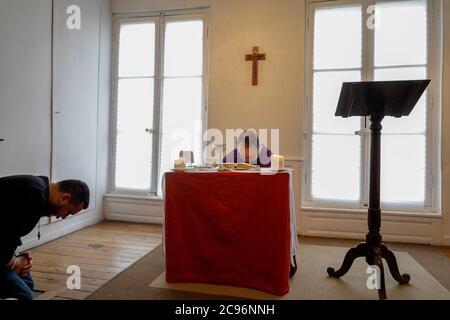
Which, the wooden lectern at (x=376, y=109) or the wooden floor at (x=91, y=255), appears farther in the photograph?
the wooden floor at (x=91, y=255)

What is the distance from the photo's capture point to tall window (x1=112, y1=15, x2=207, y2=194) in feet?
13.8

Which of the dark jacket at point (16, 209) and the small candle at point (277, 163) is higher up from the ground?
the small candle at point (277, 163)

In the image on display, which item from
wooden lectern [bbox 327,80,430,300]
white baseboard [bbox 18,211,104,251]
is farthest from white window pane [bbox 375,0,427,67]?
white baseboard [bbox 18,211,104,251]

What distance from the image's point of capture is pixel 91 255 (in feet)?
9.84

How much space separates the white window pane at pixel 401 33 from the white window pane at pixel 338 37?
0.22 m

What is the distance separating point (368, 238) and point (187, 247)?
1268 mm

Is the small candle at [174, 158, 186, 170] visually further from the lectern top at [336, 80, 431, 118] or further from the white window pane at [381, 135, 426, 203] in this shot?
the white window pane at [381, 135, 426, 203]

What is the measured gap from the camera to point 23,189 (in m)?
1.51

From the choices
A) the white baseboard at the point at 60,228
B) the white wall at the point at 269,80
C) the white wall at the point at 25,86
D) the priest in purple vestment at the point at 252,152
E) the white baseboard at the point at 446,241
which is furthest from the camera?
the white wall at the point at 269,80

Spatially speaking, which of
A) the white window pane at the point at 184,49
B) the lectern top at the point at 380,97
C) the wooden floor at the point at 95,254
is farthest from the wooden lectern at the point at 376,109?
the white window pane at the point at 184,49

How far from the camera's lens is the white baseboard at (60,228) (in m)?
3.13

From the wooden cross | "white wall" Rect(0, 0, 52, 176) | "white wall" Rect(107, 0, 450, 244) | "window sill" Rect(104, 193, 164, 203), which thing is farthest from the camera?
"window sill" Rect(104, 193, 164, 203)

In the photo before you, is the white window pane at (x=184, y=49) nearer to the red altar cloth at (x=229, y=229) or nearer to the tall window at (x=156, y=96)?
the tall window at (x=156, y=96)

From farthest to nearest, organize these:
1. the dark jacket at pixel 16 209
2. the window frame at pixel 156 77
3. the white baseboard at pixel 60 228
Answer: the window frame at pixel 156 77 < the white baseboard at pixel 60 228 < the dark jacket at pixel 16 209
